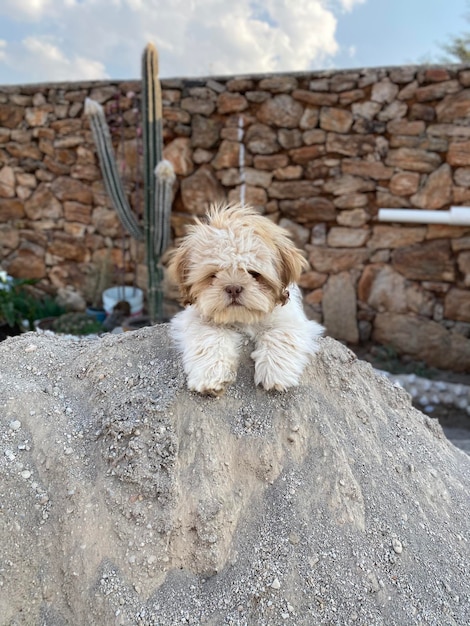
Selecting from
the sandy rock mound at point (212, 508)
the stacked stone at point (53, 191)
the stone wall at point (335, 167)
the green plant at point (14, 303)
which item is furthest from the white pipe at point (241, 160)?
the sandy rock mound at point (212, 508)

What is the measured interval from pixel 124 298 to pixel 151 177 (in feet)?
6.40

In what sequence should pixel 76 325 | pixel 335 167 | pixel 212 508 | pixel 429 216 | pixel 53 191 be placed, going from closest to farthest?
pixel 212 508 → pixel 429 216 → pixel 335 167 → pixel 76 325 → pixel 53 191

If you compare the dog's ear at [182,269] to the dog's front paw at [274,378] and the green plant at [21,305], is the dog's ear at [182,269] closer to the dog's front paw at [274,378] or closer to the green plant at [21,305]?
the dog's front paw at [274,378]

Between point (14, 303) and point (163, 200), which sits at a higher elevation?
point (163, 200)

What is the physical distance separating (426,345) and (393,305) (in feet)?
2.22

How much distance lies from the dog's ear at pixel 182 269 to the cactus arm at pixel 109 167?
4.52 metres

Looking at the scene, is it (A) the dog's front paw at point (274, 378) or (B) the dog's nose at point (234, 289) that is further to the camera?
(A) the dog's front paw at point (274, 378)

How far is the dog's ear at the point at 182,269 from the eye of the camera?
7.21 feet

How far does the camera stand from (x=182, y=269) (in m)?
2.22

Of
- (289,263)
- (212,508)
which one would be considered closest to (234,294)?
(289,263)

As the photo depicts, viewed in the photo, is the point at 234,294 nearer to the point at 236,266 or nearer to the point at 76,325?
the point at 236,266

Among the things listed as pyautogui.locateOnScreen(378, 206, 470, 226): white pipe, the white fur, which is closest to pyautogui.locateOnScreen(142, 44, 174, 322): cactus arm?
pyautogui.locateOnScreen(378, 206, 470, 226): white pipe

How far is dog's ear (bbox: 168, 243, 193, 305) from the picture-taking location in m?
2.20

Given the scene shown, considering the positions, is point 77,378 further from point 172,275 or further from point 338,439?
point 338,439
